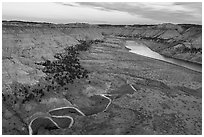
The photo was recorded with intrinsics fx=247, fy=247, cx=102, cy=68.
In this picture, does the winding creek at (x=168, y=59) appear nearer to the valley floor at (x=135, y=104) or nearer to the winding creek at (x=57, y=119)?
the valley floor at (x=135, y=104)

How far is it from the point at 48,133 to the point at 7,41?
3315 cm

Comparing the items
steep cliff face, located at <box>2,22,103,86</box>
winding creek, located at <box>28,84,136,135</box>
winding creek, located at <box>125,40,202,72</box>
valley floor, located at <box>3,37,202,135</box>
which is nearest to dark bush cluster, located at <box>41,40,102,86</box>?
valley floor, located at <box>3,37,202,135</box>

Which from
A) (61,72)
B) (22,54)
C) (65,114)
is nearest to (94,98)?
(65,114)

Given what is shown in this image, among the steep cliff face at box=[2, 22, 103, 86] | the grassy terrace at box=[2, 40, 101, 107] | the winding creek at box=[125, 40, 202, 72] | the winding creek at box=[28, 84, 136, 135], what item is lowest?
the winding creek at box=[125, 40, 202, 72]

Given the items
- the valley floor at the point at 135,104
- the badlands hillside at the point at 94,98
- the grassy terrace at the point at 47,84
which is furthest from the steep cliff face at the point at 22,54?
the valley floor at the point at 135,104

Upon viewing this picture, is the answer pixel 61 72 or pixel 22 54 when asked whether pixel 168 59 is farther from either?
pixel 22 54

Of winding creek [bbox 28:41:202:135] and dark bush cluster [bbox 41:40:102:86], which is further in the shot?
dark bush cluster [bbox 41:40:102:86]

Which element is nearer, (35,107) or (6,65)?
(35,107)

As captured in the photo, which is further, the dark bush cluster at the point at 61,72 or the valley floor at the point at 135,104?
the dark bush cluster at the point at 61,72

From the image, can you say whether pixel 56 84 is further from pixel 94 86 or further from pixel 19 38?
pixel 19 38

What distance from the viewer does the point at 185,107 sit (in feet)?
85.5

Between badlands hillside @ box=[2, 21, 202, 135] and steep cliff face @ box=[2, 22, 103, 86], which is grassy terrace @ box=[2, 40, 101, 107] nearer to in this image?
badlands hillside @ box=[2, 21, 202, 135]

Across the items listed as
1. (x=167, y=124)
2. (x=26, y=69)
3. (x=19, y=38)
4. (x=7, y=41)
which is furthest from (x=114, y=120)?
(x=19, y=38)

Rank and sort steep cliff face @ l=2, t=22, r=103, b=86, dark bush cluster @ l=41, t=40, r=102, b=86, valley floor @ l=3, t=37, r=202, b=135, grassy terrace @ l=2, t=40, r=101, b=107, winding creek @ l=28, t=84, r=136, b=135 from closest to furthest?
winding creek @ l=28, t=84, r=136, b=135
valley floor @ l=3, t=37, r=202, b=135
grassy terrace @ l=2, t=40, r=101, b=107
steep cliff face @ l=2, t=22, r=103, b=86
dark bush cluster @ l=41, t=40, r=102, b=86
